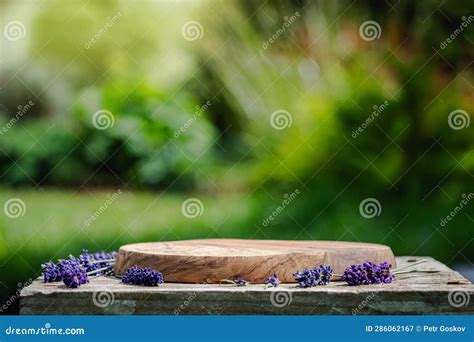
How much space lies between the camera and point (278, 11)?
3861mm

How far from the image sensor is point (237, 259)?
174 centimetres

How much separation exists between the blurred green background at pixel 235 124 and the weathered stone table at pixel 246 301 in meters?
0.78

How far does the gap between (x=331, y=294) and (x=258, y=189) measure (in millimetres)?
1551

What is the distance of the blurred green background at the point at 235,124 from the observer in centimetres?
283

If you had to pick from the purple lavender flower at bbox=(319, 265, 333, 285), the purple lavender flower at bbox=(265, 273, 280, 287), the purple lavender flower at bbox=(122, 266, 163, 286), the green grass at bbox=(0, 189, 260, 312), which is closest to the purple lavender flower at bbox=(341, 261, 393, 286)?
the purple lavender flower at bbox=(319, 265, 333, 285)

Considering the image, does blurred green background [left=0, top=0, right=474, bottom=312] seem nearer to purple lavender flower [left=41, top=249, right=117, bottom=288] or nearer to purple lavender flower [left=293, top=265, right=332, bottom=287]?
purple lavender flower [left=41, top=249, right=117, bottom=288]

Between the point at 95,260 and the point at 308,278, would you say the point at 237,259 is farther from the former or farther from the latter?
the point at 95,260

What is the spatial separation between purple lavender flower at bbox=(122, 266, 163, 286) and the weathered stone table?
4cm

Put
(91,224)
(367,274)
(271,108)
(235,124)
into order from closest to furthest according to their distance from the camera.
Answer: (367,274)
(91,224)
(271,108)
(235,124)

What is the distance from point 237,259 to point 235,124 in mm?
2138

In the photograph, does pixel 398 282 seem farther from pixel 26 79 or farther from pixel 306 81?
pixel 26 79

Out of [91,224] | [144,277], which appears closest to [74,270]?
[144,277]

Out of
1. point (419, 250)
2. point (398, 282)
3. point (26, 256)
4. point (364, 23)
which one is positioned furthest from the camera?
point (364, 23)

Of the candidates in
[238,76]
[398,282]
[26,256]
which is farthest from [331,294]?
[238,76]
